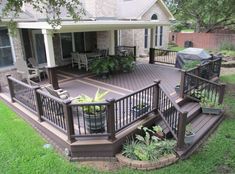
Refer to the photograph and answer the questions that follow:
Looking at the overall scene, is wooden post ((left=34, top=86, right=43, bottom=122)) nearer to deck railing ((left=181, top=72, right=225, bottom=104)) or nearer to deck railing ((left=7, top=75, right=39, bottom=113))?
deck railing ((left=7, top=75, right=39, bottom=113))

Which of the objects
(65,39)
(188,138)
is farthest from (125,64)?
(188,138)

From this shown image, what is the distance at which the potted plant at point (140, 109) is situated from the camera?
17.1 feet

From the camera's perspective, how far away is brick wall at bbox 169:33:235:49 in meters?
19.9

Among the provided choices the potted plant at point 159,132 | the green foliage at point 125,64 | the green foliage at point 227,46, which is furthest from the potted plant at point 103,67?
the green foliage at point 227,46

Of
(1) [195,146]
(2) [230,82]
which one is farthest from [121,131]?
(2) [230,82]

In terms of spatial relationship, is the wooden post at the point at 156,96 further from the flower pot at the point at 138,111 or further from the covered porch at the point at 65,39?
the covered porch at the point at 65,39

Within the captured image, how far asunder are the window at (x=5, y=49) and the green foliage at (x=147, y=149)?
6901mm

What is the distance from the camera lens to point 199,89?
24.2ft

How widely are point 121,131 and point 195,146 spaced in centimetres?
195

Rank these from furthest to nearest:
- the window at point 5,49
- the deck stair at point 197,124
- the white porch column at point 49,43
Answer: the window at point 5,49 → the white porch column at point 49,43 → the deck stair at point 197,124

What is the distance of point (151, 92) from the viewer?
5941 millimetres

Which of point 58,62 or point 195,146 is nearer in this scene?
point 195,146

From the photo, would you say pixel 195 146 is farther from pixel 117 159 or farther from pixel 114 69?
pixel 114 69

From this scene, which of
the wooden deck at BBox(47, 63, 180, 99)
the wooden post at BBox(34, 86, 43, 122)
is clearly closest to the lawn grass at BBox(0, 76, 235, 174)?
the wooden post at BBox(34, 86, 43, 122)
